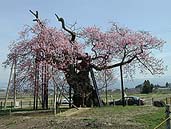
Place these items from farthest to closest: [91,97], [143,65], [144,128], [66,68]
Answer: [143,65] → [91,97] → [66,68] → [144,128]

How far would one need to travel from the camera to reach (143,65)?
1400 inches

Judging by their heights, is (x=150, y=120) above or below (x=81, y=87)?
below

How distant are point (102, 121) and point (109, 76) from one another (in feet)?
63.9

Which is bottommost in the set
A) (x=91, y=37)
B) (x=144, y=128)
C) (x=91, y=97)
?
(x=144, y=128)

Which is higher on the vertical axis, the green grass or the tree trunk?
the tree trunk

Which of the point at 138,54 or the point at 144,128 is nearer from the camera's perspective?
the point at 144,128

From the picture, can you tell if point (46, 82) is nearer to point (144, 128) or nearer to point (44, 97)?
point (44, 97)

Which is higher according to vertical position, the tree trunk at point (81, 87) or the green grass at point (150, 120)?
the tree trunk at point (81, 87)

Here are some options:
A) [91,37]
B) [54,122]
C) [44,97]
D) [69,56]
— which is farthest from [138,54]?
[54,122]

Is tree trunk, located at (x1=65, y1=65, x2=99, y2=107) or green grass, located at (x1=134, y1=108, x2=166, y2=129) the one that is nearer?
green grass, located at (x1=134, y1=108, x2=166, y2=129)

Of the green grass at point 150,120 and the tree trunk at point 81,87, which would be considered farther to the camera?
the tree trunk at point 81,87

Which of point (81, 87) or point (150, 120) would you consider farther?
point (81, 87)

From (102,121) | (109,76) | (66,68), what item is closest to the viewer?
(102,121)

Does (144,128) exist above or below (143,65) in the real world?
below
